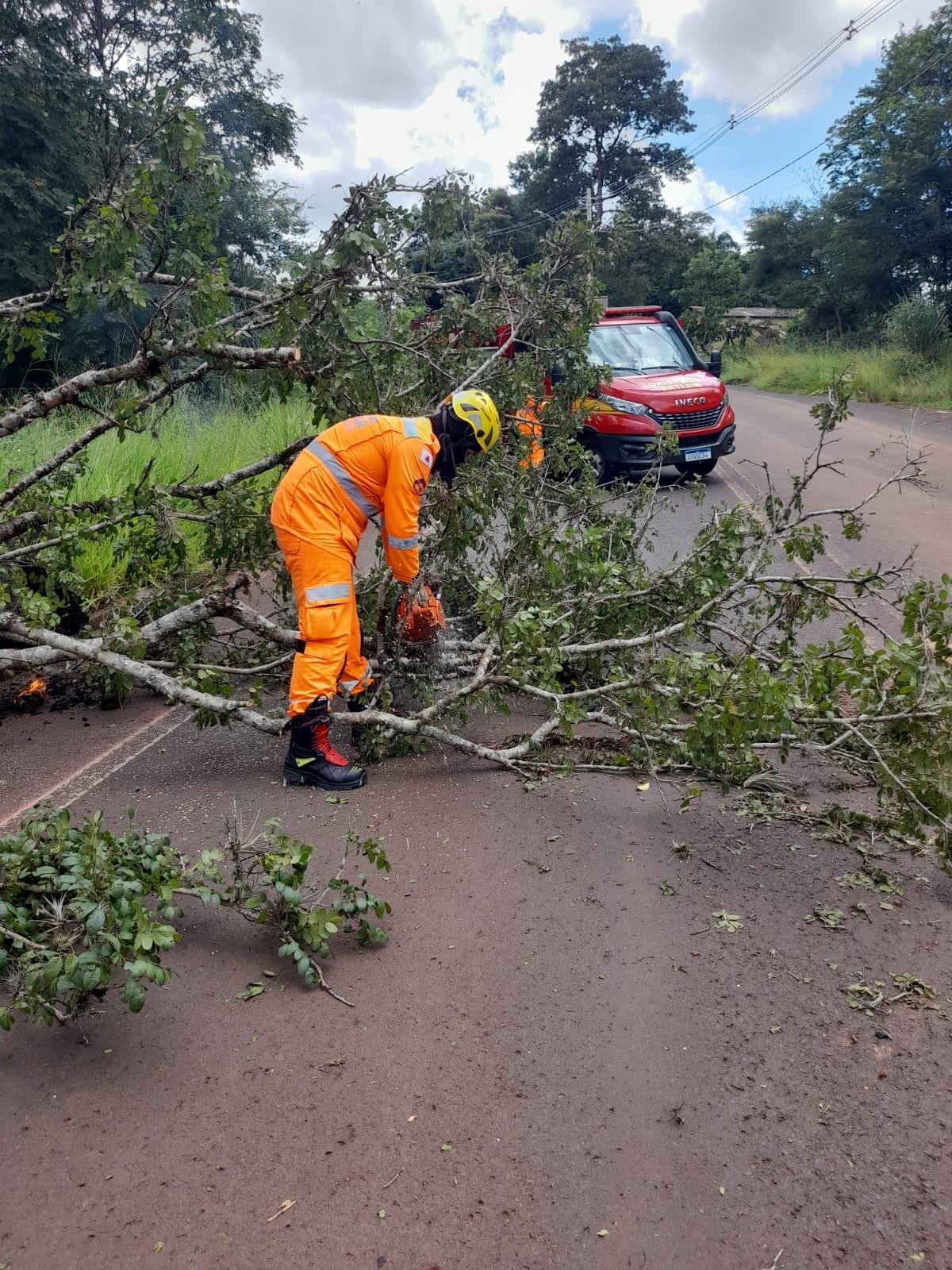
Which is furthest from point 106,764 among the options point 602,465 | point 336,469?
point 602,465

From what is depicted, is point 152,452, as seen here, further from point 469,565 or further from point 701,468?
point 701,468

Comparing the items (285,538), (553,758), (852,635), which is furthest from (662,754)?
(285,538)

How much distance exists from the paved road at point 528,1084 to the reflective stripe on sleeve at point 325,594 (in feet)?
3.55

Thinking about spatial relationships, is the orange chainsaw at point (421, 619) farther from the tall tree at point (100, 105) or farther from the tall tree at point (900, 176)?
the tall tree at point (900, 176)

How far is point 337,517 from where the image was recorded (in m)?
4.49

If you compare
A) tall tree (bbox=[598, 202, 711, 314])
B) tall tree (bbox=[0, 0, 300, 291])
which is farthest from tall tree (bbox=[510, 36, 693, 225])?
tall tree (bbox=[0, 0, 300, 291])

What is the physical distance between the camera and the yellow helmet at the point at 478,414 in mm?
4547

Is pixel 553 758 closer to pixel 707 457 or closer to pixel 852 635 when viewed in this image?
pixel 852 635

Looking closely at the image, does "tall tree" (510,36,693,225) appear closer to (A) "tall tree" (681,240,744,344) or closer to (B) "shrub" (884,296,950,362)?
(A) "tall tree" (681,240,744,344)

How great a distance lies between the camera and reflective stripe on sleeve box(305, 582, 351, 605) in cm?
439

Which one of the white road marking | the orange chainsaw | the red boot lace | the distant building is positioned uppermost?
the distant building

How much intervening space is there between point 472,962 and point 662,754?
1.59m

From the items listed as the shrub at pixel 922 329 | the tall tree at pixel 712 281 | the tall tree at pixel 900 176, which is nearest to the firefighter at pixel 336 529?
the shrub at pixel 922 329

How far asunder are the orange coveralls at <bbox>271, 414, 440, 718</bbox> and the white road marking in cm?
104
